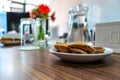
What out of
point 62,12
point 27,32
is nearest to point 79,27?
point 27,32

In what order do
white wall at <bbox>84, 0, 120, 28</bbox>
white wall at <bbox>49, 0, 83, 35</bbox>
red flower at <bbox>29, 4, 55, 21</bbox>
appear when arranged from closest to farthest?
white wall at <bbox>84, 0, 120, 28</bbox> < red flower at <bbox>29, 4, 55, 21</bbox> < white wall at <bbox>49, 0, 83, 35</bbox>

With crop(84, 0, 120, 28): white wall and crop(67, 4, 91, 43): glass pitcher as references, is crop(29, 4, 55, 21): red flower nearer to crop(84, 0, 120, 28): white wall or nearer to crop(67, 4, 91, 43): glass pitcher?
crop(67, 4, 91, 43): glass pitcher

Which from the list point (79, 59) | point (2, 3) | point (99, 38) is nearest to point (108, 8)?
point (99, 38)

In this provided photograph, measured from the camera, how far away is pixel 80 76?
38 centimetres

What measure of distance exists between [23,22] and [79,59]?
731mm

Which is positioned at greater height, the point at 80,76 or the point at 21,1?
the point at 21,1

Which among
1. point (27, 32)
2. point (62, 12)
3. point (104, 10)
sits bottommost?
point (27, 32)

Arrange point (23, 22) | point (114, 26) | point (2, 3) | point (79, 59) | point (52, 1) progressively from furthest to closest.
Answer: point (2, 3), point (52, 1), point (23, 22), point (114, 26), point (79, 59)

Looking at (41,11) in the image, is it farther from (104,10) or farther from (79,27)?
(104,10)

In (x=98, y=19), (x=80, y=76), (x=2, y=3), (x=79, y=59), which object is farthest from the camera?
(x=2, y=3)

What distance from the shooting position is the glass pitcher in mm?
1066

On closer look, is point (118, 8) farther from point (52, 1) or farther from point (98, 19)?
point (52, 1)

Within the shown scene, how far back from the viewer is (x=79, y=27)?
109 cm

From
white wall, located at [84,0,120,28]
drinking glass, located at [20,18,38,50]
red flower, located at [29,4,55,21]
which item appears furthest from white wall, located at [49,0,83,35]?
drinking glass, located at [20,18,38,50]
